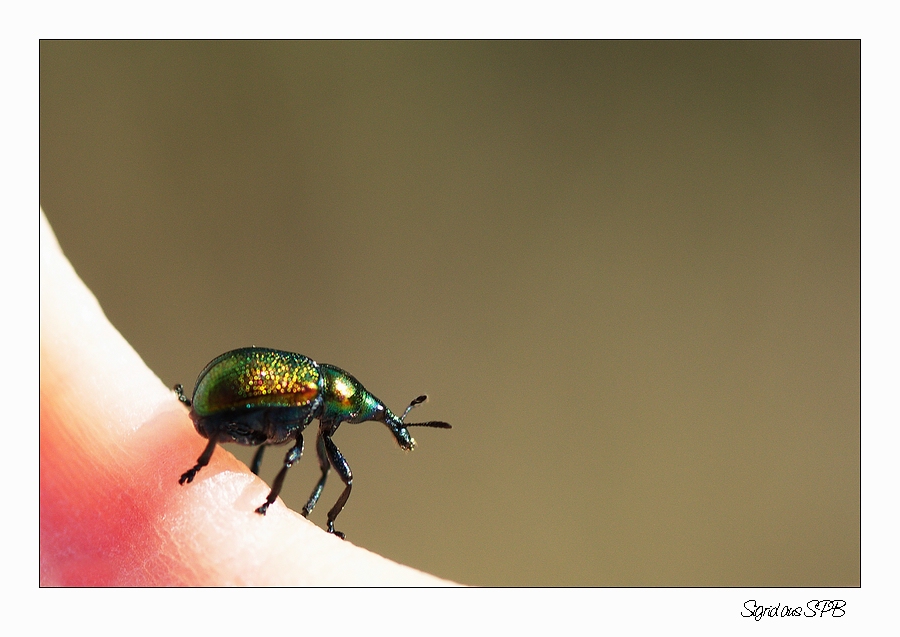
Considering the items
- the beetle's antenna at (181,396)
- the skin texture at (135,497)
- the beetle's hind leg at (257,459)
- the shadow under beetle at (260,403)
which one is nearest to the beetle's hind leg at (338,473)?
the shadow under beetle at (260,403)

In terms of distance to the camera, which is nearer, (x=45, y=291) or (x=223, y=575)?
(x=223, y=575)

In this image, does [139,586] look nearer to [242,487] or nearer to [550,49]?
[242,487]

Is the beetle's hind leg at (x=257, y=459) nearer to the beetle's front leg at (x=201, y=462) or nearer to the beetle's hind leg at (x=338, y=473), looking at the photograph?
the beetle's front leg at (x=201, y=462)

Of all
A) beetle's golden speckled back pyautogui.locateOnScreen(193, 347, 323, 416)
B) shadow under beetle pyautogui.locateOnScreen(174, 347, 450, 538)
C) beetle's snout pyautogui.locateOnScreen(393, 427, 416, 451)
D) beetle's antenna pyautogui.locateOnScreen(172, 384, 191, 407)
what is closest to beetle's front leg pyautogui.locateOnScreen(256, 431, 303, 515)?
shadow under beetle pyautogui.locateOnScreen(174, 347, 450, 538)

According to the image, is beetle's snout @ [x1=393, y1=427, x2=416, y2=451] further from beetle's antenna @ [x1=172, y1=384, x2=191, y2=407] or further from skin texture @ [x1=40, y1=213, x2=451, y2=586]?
beetle's antenna @ [x1=172, y1=384, x2=191, y2=407]
